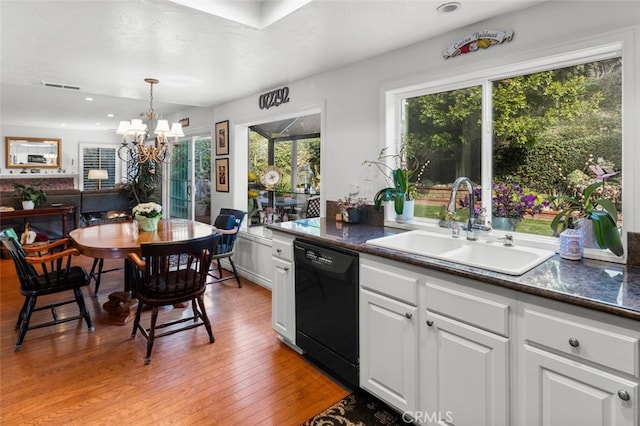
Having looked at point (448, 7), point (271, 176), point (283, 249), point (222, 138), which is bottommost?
point (283, 249)

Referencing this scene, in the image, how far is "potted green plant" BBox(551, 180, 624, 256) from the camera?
1697mm

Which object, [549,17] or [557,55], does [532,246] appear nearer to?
[557,55]

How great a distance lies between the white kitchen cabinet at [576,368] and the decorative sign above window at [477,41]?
1534mm

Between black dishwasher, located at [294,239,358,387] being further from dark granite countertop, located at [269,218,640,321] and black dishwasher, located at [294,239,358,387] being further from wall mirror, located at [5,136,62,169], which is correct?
wall mirror, located at [5,136,62,169]

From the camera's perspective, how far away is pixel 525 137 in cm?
225

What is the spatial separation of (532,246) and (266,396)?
5.78 feet

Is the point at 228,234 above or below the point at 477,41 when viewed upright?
below

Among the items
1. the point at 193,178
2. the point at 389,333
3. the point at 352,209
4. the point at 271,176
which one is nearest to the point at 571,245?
the point at 389,333

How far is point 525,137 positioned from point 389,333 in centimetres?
143

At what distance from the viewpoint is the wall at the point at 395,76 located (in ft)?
5.79

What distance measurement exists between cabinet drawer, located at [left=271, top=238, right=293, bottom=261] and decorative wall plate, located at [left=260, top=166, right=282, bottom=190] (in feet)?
6.71

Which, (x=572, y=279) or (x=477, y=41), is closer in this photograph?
(x=572, y=279)

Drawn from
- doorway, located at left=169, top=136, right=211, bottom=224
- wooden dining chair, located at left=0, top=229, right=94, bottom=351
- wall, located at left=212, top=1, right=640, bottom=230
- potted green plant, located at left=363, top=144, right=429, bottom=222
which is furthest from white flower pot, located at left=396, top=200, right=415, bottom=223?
doorway, located at left=169, top=136, right=211, bottom=224

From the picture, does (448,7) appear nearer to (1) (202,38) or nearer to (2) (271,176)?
(1) (202,38)
